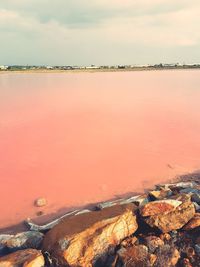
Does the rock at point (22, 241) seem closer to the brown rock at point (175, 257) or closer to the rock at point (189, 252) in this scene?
the brown rock at point (175, 257)

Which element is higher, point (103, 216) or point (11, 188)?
point (103, 216)

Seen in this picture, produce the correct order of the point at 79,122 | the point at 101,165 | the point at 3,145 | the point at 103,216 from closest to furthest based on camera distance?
the point at 103,216 < the point at 101,165 < the point at 3,145 < the point at 79,122

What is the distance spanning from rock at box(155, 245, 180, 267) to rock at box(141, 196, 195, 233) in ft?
1.89

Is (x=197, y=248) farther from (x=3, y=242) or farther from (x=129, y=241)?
(x=3, y=242)

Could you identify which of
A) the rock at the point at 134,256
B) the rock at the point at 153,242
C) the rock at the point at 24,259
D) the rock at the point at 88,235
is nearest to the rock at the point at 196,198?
the rock at the point at 88,235

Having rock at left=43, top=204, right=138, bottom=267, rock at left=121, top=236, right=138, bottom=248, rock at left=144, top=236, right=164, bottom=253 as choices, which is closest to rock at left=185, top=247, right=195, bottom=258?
rock at left=144, top=236, right=164, bottom=253

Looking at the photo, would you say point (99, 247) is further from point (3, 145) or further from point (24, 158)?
point (3, 145)

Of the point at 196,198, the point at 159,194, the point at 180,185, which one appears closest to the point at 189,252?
the point at 196,198

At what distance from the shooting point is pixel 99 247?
6.59 metres

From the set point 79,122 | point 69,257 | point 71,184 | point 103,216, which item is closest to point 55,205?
point 71,184

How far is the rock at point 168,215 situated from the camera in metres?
7.19

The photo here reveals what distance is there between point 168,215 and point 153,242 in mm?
767

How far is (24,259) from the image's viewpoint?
6219 mm

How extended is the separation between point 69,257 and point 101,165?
5.94m
